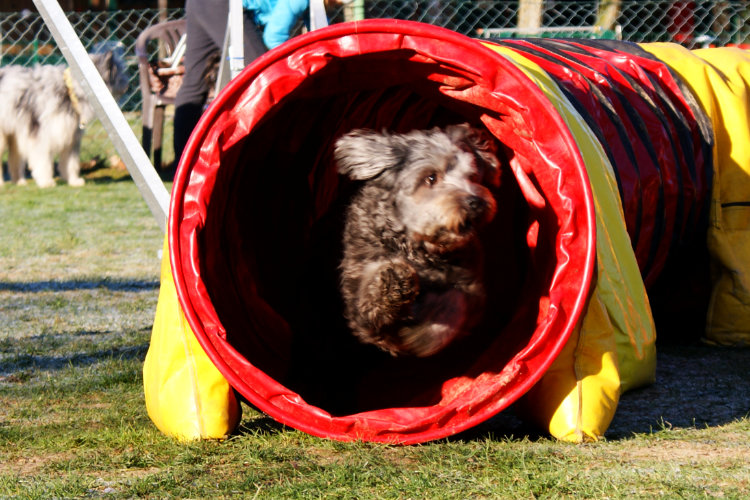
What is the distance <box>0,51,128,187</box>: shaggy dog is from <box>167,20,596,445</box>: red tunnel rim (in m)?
8.81

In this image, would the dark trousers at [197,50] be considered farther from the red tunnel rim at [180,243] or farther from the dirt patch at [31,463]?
the dirt patch at [31,463]

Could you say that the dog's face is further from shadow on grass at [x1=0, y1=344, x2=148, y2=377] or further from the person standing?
the person standing

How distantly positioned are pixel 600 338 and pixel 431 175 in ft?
3.19

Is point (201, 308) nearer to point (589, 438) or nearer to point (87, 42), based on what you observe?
point (589, 438)

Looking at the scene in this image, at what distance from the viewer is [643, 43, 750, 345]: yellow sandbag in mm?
4941

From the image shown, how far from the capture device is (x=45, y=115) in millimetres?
11641

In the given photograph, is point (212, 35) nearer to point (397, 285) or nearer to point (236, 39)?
point (236, 39)

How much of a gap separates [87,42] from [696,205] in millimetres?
10499

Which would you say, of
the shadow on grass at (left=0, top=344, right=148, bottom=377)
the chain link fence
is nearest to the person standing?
the shadow on grass at (left=0, top=344, right=148, bottom=377)

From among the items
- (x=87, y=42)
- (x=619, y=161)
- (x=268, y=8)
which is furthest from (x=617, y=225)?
(x=87, y=42)

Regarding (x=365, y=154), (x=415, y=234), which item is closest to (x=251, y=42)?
(x=365, y=154)

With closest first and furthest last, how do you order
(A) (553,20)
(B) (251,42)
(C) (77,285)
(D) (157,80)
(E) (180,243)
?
(E) (180,243) → (B) (251,42) → (C) (77,285) → (D) (157,80) → (A) (553,20)

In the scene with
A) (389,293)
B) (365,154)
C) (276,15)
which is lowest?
(389,293)

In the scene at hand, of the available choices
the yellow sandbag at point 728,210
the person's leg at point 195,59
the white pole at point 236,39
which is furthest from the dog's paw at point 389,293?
the person's leg at point 195,59
